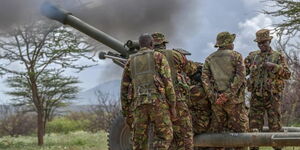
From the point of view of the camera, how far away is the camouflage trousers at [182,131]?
6.00m

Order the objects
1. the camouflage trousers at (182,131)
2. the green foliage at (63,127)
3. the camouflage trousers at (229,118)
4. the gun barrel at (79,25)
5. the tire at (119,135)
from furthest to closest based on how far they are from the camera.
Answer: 1. the green foliage at (63,127)
2. the gun barrel at (79,25)
3. the tire at (119,135)
4. the camouflage trousers at (229,118)
5. the camouflage trousers at (182,131)

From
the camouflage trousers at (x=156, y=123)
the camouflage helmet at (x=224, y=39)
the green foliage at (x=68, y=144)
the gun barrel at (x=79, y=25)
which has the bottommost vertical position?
the green foliage at (x=68, y=144)

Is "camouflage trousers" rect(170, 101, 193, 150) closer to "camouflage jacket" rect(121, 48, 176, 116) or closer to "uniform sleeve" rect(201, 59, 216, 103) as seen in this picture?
"camouflage jacket" rect(121, 48, 176, 116)

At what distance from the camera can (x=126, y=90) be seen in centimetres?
590

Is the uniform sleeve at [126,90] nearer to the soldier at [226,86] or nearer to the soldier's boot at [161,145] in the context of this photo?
the soldier's boot at [161,145]

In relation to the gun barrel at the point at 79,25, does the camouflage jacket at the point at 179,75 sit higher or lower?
lower

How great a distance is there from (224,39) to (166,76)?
51.0 inches

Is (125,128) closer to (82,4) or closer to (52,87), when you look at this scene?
(82,4)

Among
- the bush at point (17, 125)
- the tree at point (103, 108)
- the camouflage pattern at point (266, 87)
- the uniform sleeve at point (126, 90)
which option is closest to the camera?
the uniform sleeve at point (126, 90)

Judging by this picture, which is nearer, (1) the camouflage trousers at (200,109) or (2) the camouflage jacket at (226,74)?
(2) the camouflage jacket at (226,74)

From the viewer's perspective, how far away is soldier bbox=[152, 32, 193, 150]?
6.01 metres

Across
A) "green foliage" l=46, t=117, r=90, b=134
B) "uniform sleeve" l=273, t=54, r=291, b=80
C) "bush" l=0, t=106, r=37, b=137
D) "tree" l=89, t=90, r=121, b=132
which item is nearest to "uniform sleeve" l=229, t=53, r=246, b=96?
"uniform sleeve" l=273, t=54, r=291, b=80

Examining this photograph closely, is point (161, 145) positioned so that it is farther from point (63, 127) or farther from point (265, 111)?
point (63, 127)

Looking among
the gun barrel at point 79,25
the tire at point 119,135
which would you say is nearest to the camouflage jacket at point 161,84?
the tire at point 119,135
